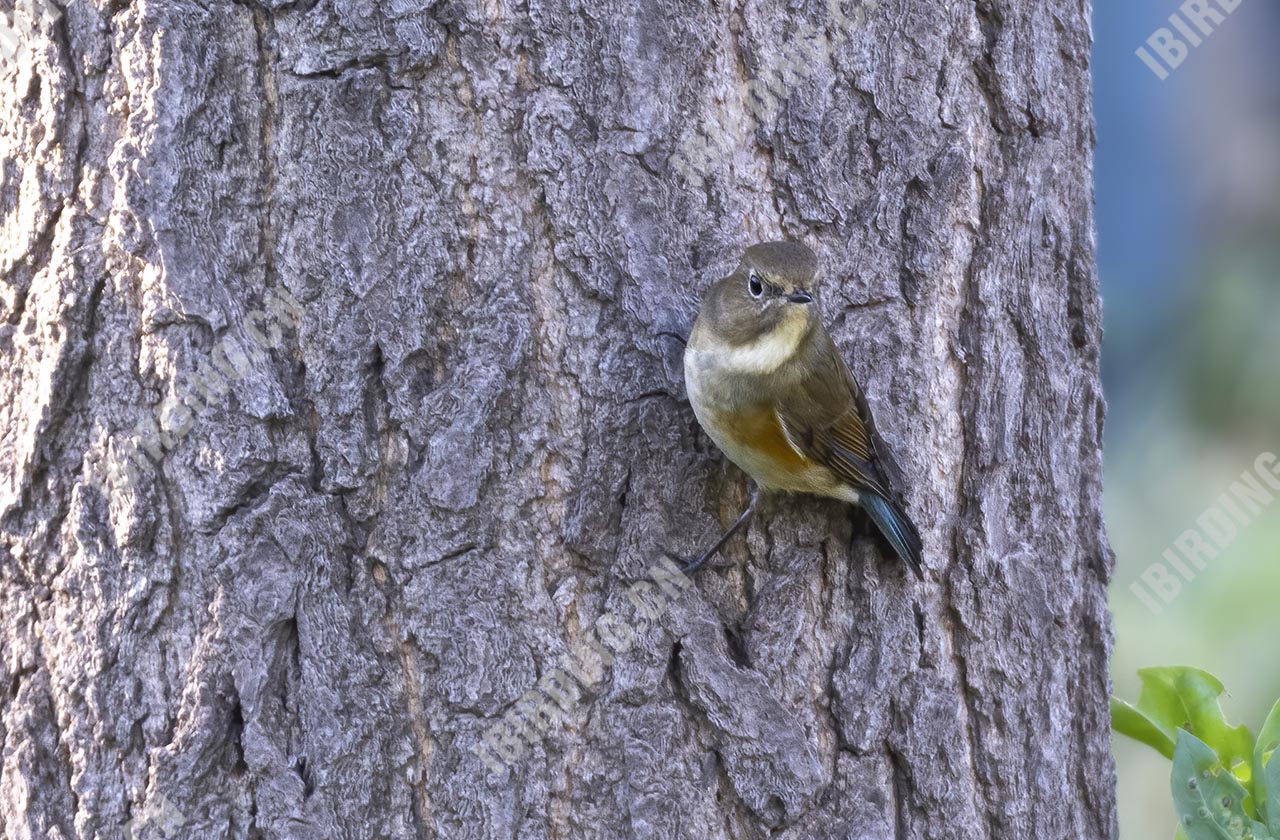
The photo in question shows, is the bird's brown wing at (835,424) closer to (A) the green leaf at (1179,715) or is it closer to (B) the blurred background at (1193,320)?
(A) the green leaf at (1179,715)

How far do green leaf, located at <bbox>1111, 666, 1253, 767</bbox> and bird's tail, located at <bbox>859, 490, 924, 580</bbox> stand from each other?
73 centimetres

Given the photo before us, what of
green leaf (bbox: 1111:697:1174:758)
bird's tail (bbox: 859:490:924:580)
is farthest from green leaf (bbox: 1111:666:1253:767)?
bird's tail (bbox: 859:490:924:580)

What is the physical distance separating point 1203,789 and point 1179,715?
1.61ft

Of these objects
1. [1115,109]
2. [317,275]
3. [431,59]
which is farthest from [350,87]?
[1115,109]

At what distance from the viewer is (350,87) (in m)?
2.51

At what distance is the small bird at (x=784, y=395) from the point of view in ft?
8.89

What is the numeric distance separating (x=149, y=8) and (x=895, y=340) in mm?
1864

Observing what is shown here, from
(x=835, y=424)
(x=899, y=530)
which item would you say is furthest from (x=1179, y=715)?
(x=835, y=424)

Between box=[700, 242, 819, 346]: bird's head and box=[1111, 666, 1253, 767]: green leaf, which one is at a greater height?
box=[700, 242, 819, 346]: bird's head

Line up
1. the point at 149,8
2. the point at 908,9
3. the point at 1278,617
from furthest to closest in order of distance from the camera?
the point at 1278,617, the point at 908,9, the point at 149,8

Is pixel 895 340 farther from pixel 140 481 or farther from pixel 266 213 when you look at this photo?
pixel 140 481

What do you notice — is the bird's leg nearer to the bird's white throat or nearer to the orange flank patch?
the orange flank patch

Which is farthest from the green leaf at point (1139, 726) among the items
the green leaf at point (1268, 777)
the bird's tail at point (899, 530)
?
the bird's tail at point (899, 530)

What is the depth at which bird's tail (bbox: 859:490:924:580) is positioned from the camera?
276cm
